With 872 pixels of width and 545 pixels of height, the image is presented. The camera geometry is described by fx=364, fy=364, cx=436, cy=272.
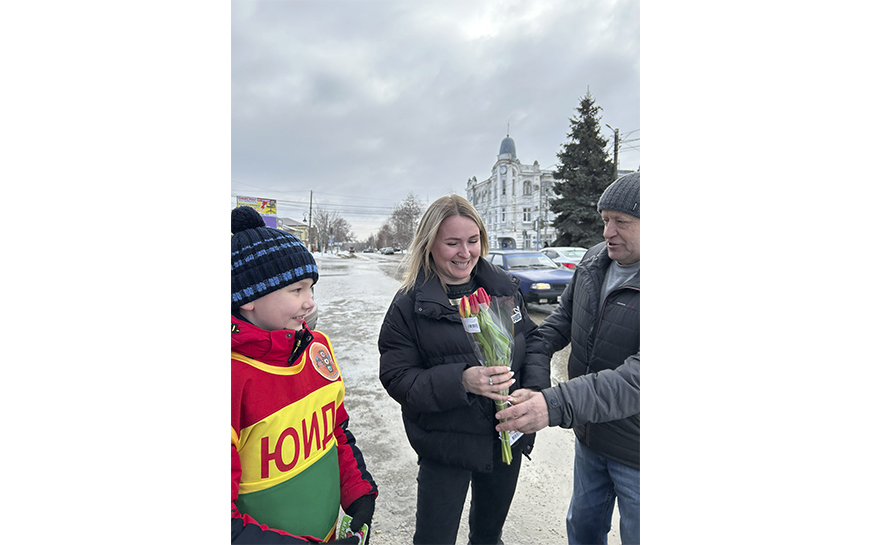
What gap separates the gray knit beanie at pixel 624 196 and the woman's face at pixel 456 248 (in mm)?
421

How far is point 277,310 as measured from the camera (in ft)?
2.96

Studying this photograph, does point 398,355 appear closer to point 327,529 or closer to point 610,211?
point 327,529

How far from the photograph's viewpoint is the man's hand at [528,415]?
0.99 meters

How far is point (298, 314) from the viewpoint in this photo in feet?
3.03

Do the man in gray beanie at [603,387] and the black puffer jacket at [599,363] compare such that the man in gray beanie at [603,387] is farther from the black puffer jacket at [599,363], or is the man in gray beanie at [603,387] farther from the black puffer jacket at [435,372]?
the black puffer jacket at [435,372]

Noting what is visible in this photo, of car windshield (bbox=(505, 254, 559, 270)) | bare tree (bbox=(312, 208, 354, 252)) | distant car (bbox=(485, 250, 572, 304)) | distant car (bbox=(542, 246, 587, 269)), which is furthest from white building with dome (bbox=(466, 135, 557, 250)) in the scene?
distant car (bbox=(542, 246, 587, 269))

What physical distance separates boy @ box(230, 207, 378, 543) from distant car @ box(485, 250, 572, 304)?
4581mm

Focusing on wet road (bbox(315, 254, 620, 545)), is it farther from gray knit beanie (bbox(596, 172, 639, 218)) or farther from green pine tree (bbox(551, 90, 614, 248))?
green pine tree (bbox(551, 90, 614, 248))

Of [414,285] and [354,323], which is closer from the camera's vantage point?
[414,285]

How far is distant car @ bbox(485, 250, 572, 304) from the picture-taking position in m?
6.06

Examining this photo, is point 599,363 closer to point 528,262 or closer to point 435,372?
point 435,372

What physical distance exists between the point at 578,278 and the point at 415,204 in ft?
2.77

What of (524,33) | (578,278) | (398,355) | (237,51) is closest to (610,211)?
(578,278)

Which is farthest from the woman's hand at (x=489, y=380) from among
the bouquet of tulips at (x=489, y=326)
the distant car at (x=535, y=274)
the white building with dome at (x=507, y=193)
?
the distant car at (x=535, y=274)
